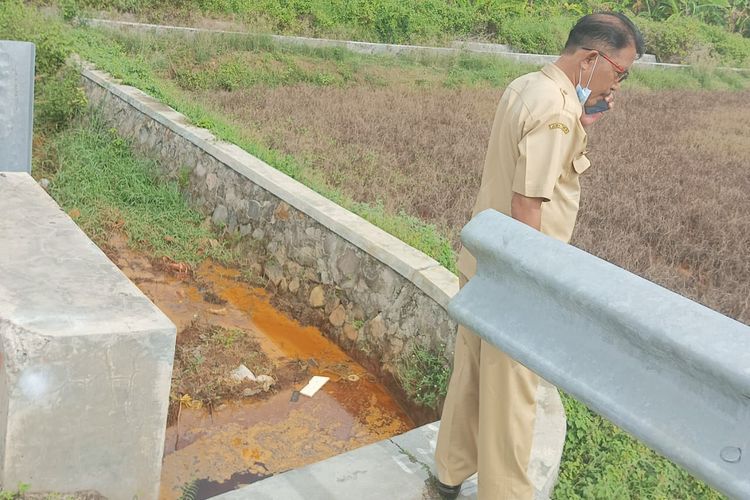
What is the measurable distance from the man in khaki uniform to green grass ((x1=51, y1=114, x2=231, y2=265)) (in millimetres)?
3051

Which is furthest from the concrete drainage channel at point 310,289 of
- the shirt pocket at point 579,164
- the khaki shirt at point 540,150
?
the shirt pocket at point 579,164

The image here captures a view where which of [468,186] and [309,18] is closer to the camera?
[468,186]

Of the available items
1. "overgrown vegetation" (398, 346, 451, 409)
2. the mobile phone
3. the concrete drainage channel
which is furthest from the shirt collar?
"overgrown vegetation" (398, 346, 451, 409)

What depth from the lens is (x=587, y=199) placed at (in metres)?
6.73

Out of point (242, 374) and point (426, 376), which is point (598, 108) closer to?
point (426, 376)

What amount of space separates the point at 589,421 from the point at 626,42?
5.34 feet

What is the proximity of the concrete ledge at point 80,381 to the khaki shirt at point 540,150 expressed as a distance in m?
1.04

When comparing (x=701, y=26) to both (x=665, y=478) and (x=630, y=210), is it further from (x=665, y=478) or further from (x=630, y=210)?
(x=665, y=478)

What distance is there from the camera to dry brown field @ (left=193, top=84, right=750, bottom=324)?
5664 mm

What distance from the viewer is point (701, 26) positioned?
20875 millimetres

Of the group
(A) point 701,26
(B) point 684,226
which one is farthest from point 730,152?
(A) point 701,26

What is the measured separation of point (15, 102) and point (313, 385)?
2592 mm

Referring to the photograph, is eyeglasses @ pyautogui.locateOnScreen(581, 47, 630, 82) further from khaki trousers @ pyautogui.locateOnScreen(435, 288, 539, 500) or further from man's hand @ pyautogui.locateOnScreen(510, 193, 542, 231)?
khaki trousers @ pyautogui.locateOnScreen(435, 288, 539, 500)

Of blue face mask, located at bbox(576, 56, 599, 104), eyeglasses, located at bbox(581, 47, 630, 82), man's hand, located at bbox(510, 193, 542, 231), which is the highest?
eyeglasses, located at bbox(581, 47, 630, 82)
